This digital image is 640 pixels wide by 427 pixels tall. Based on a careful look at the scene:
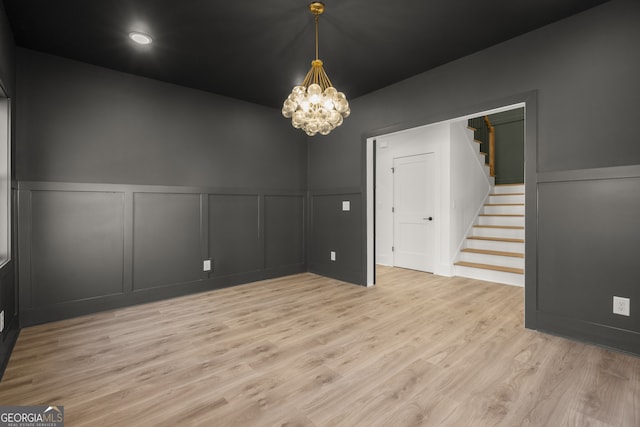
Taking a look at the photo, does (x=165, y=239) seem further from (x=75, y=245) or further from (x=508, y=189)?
(x=508, y=189)

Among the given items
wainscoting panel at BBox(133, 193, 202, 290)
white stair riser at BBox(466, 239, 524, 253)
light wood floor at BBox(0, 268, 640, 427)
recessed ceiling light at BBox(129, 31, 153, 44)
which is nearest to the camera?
light wood floor at BBox(0, 268, 640, 427)

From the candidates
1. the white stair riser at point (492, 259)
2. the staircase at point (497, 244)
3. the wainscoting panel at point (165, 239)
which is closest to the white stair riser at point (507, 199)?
the staircase at point (497, 244)

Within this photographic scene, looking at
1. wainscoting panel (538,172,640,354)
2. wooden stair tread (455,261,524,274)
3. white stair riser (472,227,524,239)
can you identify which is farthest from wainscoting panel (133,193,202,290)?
white stair riser (472,227,524,239)

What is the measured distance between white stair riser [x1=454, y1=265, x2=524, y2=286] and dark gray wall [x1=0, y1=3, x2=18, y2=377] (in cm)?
525

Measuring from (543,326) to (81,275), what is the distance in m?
4.59

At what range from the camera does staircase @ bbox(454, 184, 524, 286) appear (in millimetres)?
4496

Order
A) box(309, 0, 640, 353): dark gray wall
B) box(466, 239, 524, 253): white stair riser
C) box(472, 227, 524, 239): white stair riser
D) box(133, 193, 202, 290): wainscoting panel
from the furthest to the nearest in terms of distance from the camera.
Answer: box(472, 227, 524, 239): white stair riser → box(466, 239, 524, 253): white stair riser → box(133, 193, 202, 290): wainscoting panel → box(309, 0, 640, 353): dark gray wall

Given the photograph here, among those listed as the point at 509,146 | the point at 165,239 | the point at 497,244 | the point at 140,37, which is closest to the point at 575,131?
the point at 497,244

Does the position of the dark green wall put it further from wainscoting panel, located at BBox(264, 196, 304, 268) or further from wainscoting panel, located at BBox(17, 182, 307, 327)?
wainscoting panel, located at BBox(17, 182, 307, 327)

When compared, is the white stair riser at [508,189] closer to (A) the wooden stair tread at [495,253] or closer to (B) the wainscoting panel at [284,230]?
(A) the wooden stair tread at [495,253]

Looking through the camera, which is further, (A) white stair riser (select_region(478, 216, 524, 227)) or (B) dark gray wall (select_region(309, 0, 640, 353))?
(A) white stair riser (select_region(478, 216, 524, 227))

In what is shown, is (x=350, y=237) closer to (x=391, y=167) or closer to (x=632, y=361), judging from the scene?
(x=391, y=167)

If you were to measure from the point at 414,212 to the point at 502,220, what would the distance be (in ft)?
5.14

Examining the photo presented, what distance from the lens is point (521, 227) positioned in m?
4.99
